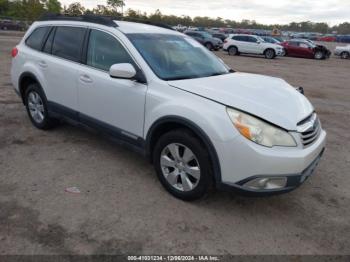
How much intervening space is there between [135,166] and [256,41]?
2313 centimetres

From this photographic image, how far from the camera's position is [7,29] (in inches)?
1580

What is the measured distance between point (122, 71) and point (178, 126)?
2.70ft

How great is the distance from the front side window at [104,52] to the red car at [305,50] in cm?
2604

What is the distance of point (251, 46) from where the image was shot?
25.4m

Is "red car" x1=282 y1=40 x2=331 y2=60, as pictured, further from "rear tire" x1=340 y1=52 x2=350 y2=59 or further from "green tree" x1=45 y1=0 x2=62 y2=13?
"green tree" x1=45 y1=0 x2=62 y2=13

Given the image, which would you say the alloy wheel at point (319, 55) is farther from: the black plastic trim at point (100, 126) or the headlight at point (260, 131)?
the headlight at point (260, 131)

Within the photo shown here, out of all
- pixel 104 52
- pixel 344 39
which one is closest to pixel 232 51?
pixel 104 52

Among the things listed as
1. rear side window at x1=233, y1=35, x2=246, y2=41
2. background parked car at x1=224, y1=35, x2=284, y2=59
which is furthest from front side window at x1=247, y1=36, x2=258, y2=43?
rear side window at x1=233, y1=35, x2=246, y2=41

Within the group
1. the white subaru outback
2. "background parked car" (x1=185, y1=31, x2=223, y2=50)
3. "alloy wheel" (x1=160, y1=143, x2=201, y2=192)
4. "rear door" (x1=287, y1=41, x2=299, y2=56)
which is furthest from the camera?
"background parked car" (x1=185, y1=31, x2=223, y2=50)

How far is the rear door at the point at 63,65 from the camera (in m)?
4.51

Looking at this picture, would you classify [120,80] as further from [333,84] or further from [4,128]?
[333,84]

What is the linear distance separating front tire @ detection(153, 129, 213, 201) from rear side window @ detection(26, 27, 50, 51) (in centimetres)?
284

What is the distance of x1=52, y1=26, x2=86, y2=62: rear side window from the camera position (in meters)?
4.50

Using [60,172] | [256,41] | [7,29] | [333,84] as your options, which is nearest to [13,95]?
[60,172]
